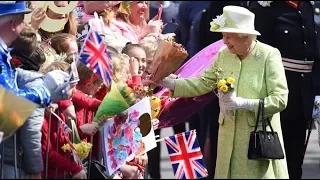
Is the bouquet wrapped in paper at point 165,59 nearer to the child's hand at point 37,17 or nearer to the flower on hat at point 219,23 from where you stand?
the flower on hat at point 219,23

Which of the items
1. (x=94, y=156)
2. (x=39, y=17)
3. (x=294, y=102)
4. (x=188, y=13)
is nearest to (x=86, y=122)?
(x=94, y=156)

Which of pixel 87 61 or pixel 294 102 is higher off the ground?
pixel 87 61

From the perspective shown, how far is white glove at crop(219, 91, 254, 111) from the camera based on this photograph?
23.3 feet

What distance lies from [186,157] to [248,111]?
2.10 feet

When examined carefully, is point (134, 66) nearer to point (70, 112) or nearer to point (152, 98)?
point (152, 98)

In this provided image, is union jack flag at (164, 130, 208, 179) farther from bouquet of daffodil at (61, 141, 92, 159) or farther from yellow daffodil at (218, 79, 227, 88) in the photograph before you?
bouquet of daffodil at (61, 141, 92, 159)

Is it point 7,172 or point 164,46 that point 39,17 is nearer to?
point 164,46

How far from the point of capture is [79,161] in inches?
255

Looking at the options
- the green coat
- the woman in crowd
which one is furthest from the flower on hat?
the woman in crowd

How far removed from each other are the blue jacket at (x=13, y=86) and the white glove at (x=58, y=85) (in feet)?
0.09

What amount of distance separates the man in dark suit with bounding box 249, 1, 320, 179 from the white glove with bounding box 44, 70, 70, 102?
292cm

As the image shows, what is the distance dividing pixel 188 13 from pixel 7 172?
7244 millimetres

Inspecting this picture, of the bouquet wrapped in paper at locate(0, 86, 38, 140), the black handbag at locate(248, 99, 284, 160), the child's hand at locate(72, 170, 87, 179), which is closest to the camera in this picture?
the bouquet wrapped in paper at locate(0, 86, 38, 140)

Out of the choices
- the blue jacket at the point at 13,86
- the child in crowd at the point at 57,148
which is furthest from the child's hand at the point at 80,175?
the blue jacket at the point at 13,86
